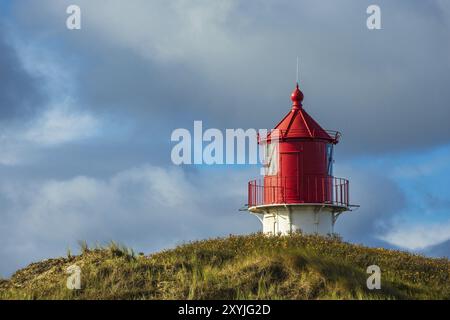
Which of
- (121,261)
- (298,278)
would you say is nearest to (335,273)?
(298,278)

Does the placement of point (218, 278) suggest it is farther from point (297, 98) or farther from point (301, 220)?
point (297, 98)

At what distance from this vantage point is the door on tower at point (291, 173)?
31.6 m

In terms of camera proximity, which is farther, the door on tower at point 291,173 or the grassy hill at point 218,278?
the door on tower at point 291,173

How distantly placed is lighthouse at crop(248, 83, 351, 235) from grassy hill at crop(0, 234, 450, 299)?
7.68 metres

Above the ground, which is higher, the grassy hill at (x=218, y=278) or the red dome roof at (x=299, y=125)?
the red dome roof at (x=299, y=125)

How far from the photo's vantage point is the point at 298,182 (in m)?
31.6

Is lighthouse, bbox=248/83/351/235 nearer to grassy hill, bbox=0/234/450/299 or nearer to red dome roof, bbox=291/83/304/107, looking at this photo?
red dome roof, bbox=291/83/304/107

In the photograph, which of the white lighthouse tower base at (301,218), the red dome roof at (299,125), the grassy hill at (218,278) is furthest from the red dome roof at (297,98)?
the grassy hill at (218,278)

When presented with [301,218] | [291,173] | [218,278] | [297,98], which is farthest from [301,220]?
[218,278]

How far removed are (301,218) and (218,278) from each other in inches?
518

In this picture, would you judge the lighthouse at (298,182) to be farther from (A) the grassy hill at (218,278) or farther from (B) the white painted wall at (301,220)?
(A) the grassy hill at (218,278)
